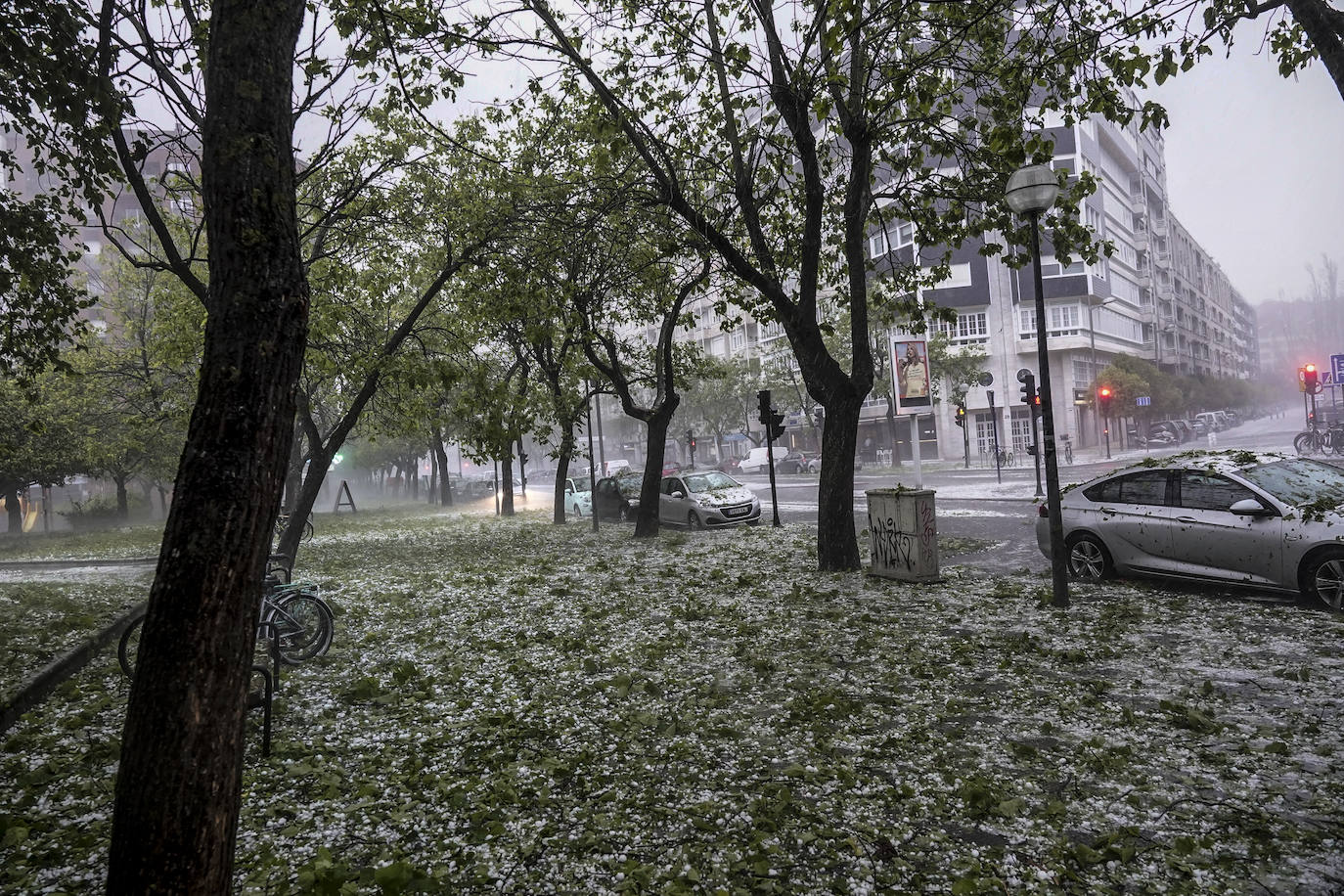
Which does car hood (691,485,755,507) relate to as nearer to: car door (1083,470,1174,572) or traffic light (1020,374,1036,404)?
traffic light (1020,374,1036,404)

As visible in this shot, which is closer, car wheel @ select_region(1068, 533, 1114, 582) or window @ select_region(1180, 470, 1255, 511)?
window @ select_region(1180, 470, 1255, 511)

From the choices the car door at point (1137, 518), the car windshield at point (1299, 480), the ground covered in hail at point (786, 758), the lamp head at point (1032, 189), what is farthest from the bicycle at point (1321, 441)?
the lamp head at point (1032, 189)

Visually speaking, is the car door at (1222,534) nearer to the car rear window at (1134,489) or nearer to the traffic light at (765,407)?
the car rear window at (1134,489)

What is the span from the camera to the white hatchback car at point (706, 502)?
2073 centimetres

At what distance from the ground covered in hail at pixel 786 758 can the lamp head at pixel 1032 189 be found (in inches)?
175

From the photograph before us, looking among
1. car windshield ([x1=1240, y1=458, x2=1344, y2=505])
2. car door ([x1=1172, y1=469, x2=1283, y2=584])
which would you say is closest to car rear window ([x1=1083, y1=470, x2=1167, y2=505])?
car door ([x1=1172, y1=469, x2=1283, y2=584])

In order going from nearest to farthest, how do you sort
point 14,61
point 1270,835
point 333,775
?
point 1270,835
point 333,775
point 14,61

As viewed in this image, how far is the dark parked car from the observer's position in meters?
25.0

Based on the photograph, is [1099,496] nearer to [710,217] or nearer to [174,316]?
[710,217]

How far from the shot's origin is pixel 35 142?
7.84 metres

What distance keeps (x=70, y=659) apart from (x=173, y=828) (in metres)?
7.06

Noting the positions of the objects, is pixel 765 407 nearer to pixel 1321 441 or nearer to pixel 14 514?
pixel 1321 441

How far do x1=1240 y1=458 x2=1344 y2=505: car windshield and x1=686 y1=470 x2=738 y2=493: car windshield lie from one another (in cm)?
1430

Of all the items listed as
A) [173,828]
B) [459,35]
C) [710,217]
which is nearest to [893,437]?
[710,217]
